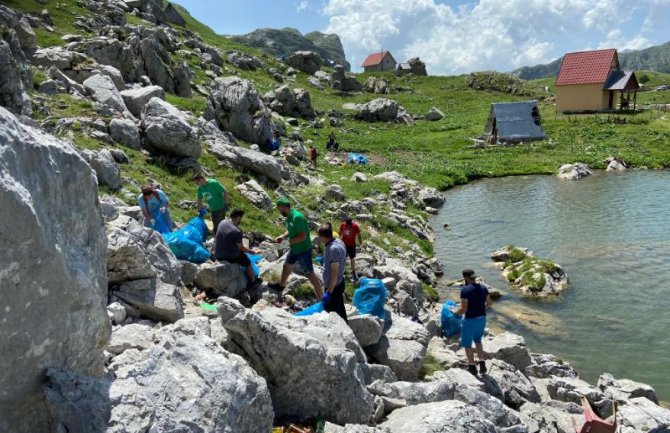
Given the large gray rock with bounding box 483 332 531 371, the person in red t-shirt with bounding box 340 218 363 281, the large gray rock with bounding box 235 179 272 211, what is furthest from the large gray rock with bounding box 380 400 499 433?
the large gray rock with bounding box 235 179 272 211

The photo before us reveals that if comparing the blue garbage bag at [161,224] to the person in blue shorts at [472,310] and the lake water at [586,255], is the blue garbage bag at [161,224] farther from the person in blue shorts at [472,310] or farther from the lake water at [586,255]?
the lake water at [586,255]

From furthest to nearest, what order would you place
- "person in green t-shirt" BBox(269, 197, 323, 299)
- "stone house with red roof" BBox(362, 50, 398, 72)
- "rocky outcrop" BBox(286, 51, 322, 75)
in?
"stone house with red roof" BBox(362, 50, 398, 72)
"rocky outcrop" BBox(286, 51, 322, 75)
"person in green t-shirt" BBox(269, 197, 323, 299)

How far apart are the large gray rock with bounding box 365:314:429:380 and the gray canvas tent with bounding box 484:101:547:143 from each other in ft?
168

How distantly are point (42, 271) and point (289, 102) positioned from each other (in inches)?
2257

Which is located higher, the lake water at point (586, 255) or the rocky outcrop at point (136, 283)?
the rocky outcrop at point (136, 283)

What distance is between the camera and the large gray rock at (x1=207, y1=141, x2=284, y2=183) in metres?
28.5

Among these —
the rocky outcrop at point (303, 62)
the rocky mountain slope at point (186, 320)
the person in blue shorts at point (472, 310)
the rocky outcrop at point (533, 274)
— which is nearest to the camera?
the rocky mountain slope at point (186, 320)

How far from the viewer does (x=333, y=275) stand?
12.5m

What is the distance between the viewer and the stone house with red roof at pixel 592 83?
74.2m

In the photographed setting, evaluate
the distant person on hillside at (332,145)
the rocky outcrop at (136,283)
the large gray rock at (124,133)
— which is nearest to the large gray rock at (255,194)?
the large gray rock at (124,133)

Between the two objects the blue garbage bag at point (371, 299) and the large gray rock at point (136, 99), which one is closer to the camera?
the blue garbage bag at point (371, 299)

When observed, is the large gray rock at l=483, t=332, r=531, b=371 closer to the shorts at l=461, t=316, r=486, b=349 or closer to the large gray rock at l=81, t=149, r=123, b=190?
the shorts at l=461, t=316, r=486, b=349

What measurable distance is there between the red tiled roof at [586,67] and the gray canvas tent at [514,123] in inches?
711

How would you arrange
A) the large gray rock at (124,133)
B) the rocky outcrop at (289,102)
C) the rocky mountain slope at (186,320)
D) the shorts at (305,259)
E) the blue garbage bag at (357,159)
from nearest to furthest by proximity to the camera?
the rocky mountain slope at (186,320), the shorts at (305,259), the large gray rock at (124,133), the blue garbage bag at (357,159), the rocky outcrop at (289,102)
